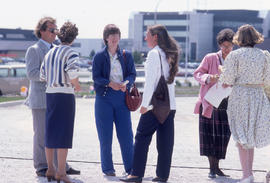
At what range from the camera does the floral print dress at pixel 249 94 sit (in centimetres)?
665

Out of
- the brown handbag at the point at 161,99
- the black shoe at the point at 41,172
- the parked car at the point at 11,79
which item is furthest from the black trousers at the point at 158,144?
the parked car at the point at 11,79

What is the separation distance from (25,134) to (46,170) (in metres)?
4.37

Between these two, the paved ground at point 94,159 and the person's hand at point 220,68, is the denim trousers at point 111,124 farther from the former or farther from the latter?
the person's hand at point 220,68

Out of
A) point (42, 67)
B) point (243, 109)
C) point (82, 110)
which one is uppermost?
point (42, 67)

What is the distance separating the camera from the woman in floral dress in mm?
6648

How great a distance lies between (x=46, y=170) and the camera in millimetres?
7199

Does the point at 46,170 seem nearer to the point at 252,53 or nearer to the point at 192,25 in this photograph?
the point at 252,53

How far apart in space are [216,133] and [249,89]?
0.91 m

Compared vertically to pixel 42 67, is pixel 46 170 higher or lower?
lower

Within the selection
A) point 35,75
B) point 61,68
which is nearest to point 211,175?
point 61,68

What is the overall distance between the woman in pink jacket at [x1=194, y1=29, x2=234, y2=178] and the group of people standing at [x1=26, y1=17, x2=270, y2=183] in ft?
0.04

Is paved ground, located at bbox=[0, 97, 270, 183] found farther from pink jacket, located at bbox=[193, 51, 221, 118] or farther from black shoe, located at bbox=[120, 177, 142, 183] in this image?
pink jacket, located at bbox=[193, 51, 221, 118]

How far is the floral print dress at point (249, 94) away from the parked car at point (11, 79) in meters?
20.5

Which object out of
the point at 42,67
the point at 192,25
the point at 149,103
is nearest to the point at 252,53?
the point at 149,103
